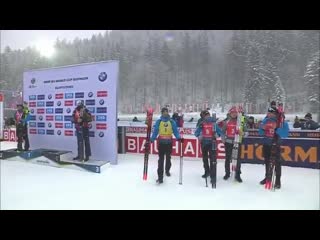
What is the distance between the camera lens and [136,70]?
39500 mm

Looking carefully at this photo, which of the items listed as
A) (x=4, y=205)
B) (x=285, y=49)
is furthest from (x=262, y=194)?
(x=285, y=49)

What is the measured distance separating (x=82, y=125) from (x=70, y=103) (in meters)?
1.53

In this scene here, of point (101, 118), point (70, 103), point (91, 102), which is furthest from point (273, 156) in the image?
point (70, 103)

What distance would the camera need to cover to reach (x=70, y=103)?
925 cm

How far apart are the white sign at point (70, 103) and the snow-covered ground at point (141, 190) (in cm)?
125

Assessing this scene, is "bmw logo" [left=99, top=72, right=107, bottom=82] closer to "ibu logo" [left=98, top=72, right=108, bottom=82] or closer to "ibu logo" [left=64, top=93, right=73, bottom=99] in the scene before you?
"ibu logo" [left=98, top=72, right=108, bottom=82]

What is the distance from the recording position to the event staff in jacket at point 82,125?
26.5ft

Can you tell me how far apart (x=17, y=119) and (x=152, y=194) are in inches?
257

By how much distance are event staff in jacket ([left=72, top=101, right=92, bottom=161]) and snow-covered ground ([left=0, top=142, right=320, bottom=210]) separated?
2.92 ft

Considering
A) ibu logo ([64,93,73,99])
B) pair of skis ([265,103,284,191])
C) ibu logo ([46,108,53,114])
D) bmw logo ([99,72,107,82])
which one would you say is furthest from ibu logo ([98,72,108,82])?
pair of skis ([265,103,284,191])

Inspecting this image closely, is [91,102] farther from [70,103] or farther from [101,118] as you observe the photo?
[70,103]

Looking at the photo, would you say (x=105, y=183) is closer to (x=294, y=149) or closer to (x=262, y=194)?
(x=262, y=194)

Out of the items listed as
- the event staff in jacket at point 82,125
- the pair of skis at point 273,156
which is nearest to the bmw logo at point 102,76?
the event staff in jacket at point 82,125

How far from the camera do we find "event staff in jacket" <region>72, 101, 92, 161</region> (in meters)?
8.09
